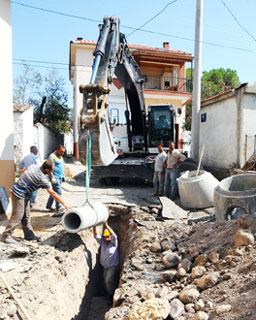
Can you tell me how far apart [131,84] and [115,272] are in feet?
17.0

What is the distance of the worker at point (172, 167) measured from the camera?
25.4ft

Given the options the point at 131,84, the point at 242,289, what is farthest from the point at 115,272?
the point at 131,84

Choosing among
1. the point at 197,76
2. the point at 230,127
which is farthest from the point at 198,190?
the point at 197,76

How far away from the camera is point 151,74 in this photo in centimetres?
2164

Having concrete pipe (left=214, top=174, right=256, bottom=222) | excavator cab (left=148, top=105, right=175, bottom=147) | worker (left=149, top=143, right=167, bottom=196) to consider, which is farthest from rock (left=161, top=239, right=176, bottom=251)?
excavator cab (left=148, top=105, right=175, bottom=147)

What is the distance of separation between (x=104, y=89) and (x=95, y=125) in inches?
27.1

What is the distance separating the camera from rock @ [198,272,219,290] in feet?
10.3

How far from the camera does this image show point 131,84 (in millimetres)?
8719

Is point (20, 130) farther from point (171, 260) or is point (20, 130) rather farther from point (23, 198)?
point (171, 260)

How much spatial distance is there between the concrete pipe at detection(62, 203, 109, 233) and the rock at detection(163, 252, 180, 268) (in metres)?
1.35

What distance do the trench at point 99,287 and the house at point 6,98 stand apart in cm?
263

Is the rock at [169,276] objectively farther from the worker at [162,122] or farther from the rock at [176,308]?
the worker at [162,122]

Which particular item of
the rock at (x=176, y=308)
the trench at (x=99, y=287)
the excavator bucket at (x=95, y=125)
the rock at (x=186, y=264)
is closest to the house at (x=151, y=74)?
the trench at (x=99, y=287)

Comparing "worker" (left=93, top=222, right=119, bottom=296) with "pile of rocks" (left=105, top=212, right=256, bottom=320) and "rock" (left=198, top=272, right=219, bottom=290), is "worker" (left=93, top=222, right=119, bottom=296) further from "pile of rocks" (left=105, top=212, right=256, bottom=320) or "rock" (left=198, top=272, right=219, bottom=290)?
"rock" (left=198, top=272, right=219, bottom=290)
